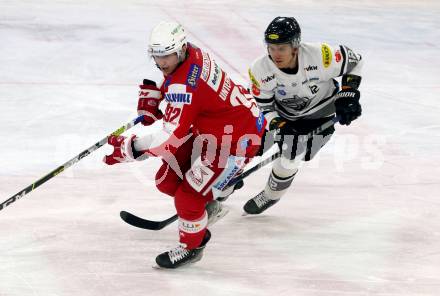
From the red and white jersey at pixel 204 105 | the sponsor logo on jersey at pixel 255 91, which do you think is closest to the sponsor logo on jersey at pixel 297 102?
the sponsor logo on jersey at pixel 255 91

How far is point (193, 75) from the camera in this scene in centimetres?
301

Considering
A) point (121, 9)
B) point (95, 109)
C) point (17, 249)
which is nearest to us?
point (17, 249)

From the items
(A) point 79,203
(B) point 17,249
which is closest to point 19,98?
(A) point 79,203

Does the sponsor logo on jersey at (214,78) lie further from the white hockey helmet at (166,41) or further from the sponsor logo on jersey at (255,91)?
the sponsor logo on jersey at (255,91)

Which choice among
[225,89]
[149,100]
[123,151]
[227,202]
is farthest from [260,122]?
[227,202]

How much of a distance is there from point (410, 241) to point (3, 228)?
77.7 inches

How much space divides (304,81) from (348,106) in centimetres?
25

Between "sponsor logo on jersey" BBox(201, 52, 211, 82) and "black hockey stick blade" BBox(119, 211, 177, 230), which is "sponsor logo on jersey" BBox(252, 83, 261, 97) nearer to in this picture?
"sponsor logo on jersey" BBox(201, 52, 211, 82)

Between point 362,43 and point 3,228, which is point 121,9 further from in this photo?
point 3,228

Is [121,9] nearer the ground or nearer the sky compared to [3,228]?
nearer the ground

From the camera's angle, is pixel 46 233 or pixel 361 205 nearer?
pixel 46 233

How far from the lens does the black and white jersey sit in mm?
3609

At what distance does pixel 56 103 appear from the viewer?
17.3 ft

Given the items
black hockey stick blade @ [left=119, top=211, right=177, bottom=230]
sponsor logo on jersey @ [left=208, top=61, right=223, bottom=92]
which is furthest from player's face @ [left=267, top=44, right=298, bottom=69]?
black hockey stick blade @ [left=119, top=211, right=177, bottom=230]
